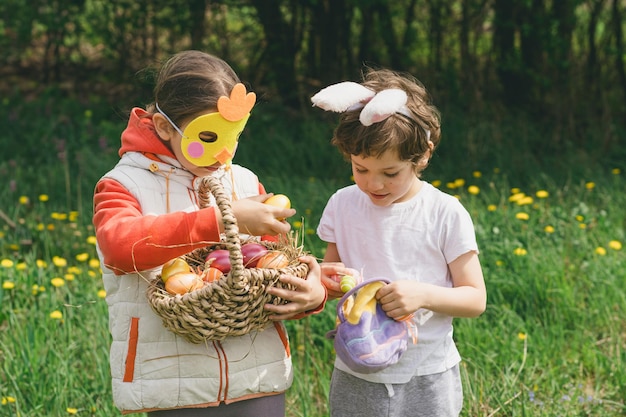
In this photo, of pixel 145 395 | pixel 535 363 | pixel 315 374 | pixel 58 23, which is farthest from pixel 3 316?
pixel 58 23

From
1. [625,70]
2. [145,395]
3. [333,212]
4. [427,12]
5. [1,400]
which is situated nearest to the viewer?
[145,395]

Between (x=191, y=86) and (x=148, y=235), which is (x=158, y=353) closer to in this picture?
(x=148, y=235)

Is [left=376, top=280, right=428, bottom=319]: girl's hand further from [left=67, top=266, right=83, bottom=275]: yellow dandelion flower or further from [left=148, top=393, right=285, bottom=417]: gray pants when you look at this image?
[left=67, top=266, right=83, bottom=275]: yellow dandelion flower

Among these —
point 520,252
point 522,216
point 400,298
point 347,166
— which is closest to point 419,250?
point 400,298

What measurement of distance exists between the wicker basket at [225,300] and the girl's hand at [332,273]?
175 millimetres

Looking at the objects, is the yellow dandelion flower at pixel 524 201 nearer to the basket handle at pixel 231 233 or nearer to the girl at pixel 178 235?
the girl at pixel 178 235

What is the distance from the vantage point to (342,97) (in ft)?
Answer: 6.86

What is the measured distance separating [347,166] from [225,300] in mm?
3833

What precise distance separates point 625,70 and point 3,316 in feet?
17.7

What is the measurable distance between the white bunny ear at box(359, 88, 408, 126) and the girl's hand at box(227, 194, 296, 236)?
317 mm

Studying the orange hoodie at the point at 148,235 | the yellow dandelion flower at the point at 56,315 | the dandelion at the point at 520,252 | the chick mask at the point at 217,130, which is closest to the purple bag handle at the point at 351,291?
the orange hoodie at the point at 148,235

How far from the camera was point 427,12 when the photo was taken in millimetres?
7199

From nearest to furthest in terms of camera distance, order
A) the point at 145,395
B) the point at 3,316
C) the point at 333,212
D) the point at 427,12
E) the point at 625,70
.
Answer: the point at 145,395 → the point at 333,212 → the point at 3,316 → the point at 625,70 → the point at 427,12

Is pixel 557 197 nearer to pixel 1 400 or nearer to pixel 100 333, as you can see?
pixel 100 333
